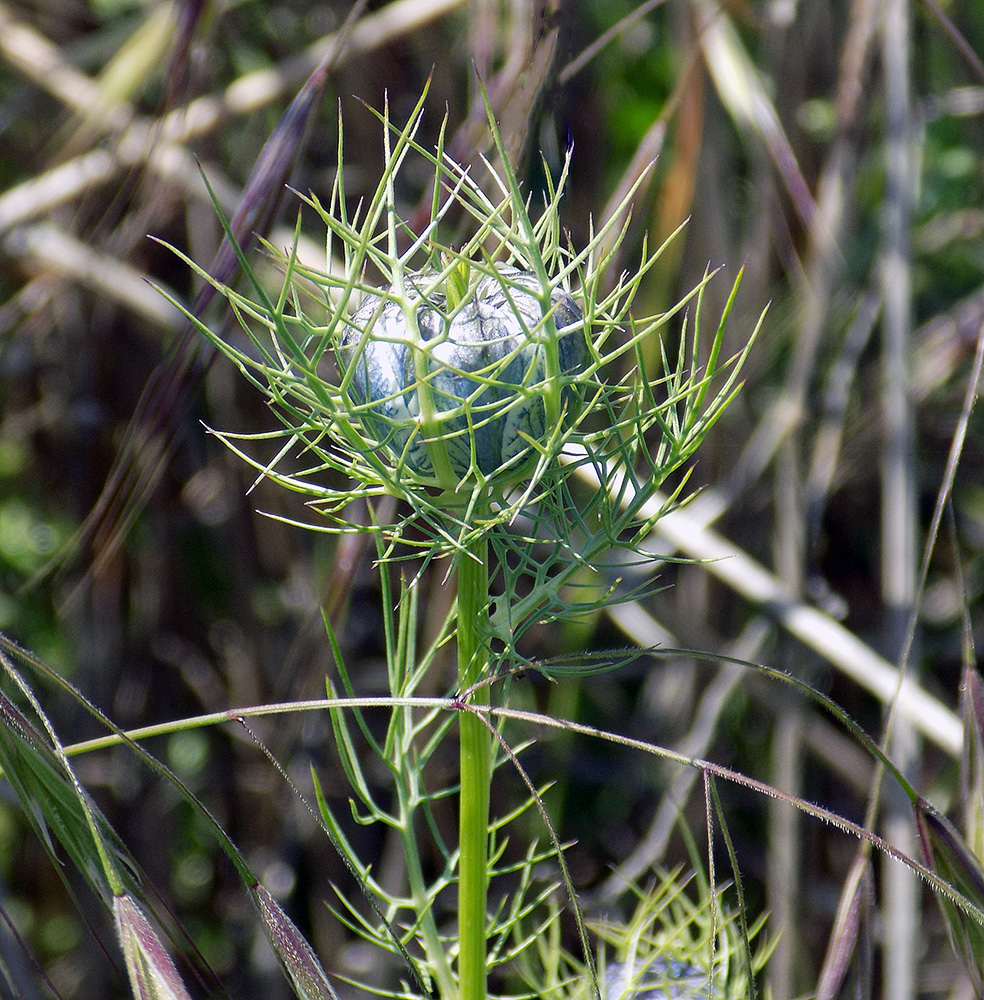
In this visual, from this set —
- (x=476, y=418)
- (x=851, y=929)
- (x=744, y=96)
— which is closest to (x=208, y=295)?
(x=476, y=418)

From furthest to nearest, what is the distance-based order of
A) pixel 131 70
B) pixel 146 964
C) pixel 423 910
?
pixel 131 70
pixel 423 910
pixel 146 964

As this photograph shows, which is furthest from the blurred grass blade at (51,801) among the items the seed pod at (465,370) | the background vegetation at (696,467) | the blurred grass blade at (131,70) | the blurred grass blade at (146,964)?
the blurred grass blade at (131,70)

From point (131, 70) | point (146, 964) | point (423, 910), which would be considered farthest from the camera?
point (131, 70)

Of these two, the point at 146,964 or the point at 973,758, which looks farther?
the point at 973,758

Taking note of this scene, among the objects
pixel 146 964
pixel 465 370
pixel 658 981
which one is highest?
pixel 465 370

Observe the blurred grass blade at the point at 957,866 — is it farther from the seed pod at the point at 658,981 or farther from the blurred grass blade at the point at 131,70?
the blurred grass blade at the point at 131,70

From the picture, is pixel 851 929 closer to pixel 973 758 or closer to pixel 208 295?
pixel 973 758

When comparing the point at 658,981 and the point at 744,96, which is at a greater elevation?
the point at 744,96

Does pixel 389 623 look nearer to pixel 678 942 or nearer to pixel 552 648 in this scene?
pixel 678 942
